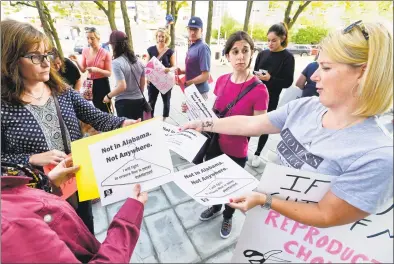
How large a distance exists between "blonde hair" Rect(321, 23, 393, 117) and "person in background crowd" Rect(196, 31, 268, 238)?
3.40 feet

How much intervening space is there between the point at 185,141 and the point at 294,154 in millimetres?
785

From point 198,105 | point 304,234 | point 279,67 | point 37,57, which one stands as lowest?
point 304,234

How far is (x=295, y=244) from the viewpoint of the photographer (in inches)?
40.9

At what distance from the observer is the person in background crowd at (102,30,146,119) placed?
2.80 m

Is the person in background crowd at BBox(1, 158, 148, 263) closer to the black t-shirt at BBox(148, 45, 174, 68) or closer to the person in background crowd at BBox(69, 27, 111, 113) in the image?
the person in background crowd at BBox(69, 27, 111, 113)

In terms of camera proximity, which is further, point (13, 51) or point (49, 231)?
point (13, 51)

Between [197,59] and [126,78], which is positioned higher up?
[197,59]

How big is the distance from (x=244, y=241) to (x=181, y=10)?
10.2 m

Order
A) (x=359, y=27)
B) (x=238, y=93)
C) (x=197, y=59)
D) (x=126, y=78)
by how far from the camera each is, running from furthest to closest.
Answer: (x=197, y=59)
(x=126, y=78)
(x=238, y=93)
(x=359, y=27)

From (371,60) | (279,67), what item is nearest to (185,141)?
(371,60)

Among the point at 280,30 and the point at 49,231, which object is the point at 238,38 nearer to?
the point at 280,30

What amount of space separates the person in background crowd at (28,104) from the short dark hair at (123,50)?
1.46m

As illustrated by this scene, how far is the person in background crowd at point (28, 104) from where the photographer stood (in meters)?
1.26

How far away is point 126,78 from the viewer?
9.55 feet
